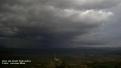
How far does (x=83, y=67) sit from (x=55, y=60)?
872cm

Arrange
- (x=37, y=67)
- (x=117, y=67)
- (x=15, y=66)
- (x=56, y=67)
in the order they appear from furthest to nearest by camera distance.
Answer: (x=37, y=67) < (x=15, y=66) < (x=117, y=67) < (x=56, y=67)

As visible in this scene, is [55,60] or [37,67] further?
[37,67]

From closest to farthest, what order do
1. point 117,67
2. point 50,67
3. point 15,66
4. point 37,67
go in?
1. point 50,67
2. point 117,67
3. point 15,66
4. point 37,67

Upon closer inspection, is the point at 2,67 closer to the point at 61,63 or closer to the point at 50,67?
the point at 50,67

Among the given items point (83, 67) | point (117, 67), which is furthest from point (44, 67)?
point (117, 67)

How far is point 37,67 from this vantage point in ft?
124

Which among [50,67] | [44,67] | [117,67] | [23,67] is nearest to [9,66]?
[23,67]

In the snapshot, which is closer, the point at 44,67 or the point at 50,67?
the point at 50,67

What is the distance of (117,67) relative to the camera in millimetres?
33094

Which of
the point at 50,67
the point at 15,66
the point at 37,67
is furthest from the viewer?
the point at 37,67

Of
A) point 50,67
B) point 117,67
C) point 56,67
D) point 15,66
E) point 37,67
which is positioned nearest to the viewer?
point 56,67

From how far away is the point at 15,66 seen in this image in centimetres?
3528

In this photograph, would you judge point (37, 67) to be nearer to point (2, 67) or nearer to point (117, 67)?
point (2, 67)

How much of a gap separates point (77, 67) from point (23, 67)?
9.59 m
